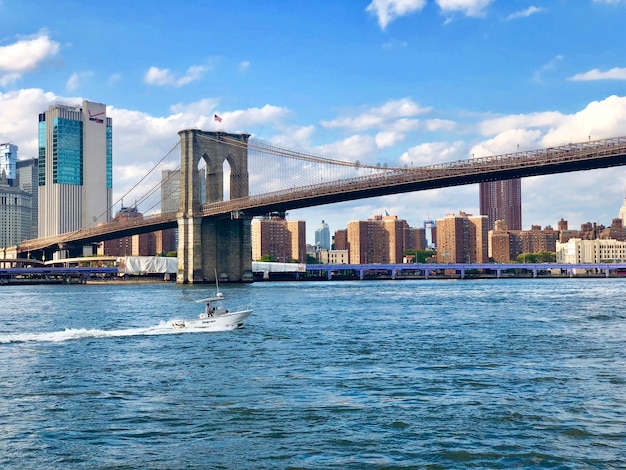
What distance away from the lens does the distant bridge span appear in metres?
63.2

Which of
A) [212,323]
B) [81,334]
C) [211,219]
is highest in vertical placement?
[211,219]

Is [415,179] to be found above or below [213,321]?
above

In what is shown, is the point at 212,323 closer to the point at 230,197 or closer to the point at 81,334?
the point at 81,334

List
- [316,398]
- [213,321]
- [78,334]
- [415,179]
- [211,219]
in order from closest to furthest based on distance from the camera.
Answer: [316,398], [78,334], [213,321], [415,179], [211,219]

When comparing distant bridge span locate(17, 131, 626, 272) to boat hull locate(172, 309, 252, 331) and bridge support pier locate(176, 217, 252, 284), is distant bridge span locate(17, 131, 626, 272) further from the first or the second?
boat hull locate(172, 309, 252, 331)

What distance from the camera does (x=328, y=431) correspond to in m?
16.9

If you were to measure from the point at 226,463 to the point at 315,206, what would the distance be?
77.4 meters

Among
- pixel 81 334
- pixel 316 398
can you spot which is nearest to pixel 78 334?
pixel 81 334

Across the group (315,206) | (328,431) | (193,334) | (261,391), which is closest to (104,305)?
(193,334)

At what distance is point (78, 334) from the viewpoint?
3578 cm

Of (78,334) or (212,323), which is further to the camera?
(212,323)

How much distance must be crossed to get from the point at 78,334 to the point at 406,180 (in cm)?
4677

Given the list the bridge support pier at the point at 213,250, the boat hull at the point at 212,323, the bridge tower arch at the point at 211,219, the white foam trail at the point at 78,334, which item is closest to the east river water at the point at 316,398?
the white foam trail at the point at 78,334

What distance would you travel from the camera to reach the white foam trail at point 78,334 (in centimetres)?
3406
